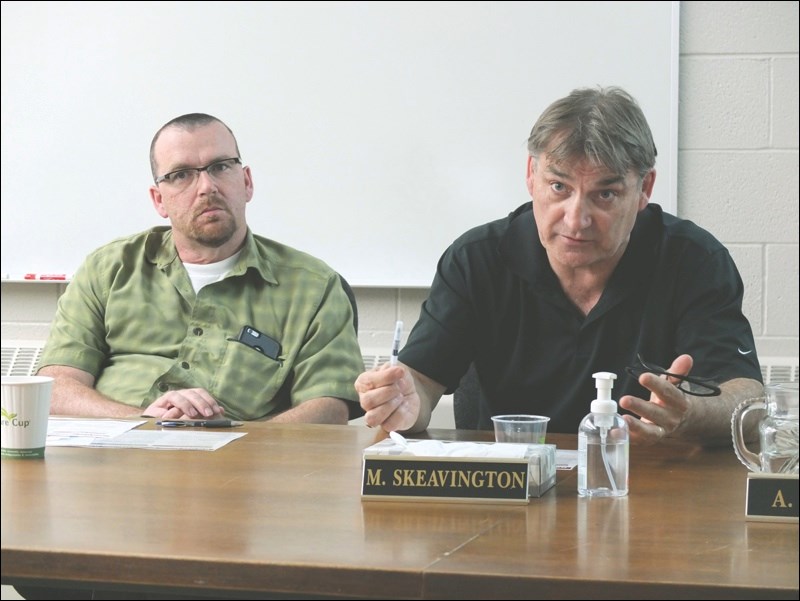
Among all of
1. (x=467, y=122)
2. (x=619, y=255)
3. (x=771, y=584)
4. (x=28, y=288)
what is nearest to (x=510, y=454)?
(x=771, y=584)

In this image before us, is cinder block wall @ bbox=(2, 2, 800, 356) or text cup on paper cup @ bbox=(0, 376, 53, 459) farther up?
cinder block wall @ bbox=(2, 2, 800, 356)

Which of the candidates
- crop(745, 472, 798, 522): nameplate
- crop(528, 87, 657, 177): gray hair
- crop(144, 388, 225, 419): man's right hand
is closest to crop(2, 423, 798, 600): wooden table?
crop(745, 472, 798, 522): nameplate

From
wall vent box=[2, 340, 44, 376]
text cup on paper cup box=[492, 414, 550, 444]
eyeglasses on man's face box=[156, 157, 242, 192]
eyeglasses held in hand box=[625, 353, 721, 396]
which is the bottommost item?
wall vent box=[2, 340, 44, 376]

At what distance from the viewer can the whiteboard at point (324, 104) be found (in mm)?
3023

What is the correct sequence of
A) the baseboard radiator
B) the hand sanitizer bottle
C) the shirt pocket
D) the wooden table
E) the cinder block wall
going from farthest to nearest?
the baseboard radiator < the cinder block wall < the shirt pocket < the hand sanitizer bottle < the wooden table

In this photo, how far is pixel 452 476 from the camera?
1.26 metres

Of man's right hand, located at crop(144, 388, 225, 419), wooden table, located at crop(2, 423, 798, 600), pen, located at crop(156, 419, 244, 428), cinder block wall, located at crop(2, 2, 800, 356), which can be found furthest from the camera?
cinder block wall, located at crop(2, 2, 800, 356)

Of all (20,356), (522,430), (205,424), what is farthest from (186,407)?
(20,356)

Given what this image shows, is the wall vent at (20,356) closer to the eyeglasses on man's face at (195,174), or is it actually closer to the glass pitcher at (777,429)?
the eyeglasses on man's face at (195,174)

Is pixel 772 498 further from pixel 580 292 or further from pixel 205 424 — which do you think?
pixel 205 424

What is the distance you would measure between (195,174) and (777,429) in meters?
1.71

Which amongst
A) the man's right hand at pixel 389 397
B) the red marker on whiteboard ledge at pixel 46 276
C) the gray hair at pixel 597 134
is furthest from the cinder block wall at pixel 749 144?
the red marker on whiteboard ledge at pixel 46 276

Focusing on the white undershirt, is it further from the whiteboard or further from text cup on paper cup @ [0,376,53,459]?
text cup on paper cup @ [0,376,53,459]

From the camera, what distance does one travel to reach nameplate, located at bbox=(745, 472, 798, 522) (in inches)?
45.9
